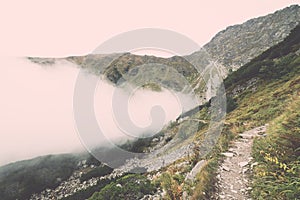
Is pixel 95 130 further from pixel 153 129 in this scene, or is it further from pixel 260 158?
pixel 260 158

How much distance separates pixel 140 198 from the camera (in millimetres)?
12734

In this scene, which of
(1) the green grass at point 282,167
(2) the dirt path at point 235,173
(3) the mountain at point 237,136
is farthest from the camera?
(2) the dirt path at point 235,173

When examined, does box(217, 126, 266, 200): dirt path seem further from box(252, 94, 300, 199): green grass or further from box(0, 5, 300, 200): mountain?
box(252, 94, 300, 199): green grass

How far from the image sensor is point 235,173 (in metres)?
8.36

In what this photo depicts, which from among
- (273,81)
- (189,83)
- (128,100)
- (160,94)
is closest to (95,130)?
(128,100)

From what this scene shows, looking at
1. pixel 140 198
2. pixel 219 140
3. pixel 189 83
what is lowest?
pixel 140 198

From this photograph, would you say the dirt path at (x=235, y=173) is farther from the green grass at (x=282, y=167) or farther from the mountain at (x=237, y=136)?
the green grass at (x=282, y=167)

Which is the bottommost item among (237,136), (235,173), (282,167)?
(237,136)

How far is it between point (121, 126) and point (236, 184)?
5134 millimetres

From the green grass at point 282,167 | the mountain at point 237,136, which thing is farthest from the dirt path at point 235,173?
the green grass at point 282,167

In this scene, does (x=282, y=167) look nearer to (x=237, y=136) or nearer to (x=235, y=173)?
(x=235, y=173)

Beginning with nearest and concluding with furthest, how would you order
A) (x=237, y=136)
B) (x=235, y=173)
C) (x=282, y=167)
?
(x=282, y=167) < (x=235, y=173) < (x=237, y=136)

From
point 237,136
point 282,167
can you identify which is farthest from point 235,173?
point 237,136

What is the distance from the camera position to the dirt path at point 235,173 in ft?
22.8
